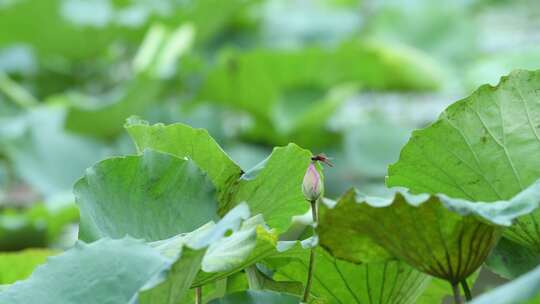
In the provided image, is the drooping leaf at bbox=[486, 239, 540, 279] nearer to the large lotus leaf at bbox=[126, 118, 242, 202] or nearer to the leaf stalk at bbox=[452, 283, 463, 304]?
the leaf stalk at bbox=[452, 283, 463, 304]

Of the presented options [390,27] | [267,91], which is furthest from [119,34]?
[390,27]

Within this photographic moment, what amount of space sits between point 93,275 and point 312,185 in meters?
0.12

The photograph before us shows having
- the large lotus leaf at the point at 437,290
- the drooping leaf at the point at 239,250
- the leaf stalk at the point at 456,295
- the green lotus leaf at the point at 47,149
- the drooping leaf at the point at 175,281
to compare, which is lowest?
the leaf stalk at the point at 456,295

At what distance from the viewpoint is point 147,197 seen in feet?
2.37

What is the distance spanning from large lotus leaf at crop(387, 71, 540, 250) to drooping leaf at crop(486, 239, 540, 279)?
13mm

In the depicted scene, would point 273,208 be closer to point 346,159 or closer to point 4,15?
point 346,159

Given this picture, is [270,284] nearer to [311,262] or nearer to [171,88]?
[311,262]

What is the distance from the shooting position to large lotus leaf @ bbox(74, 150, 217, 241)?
708mm

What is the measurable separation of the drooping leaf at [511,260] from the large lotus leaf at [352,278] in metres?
0.04

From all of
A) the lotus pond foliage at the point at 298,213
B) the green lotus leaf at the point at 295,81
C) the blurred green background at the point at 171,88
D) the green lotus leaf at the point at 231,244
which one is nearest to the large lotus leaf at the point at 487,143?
the lotus pond foliage at the point at 298,213

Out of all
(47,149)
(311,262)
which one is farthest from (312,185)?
(47,149)

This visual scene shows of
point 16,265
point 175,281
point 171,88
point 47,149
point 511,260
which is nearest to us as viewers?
point 175,281

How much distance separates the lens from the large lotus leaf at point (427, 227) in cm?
58

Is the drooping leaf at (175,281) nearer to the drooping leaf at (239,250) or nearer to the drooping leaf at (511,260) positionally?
the drooping leaf at (239,250)
